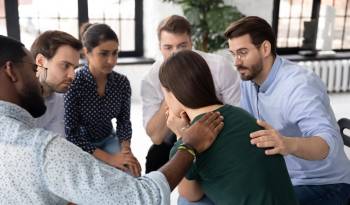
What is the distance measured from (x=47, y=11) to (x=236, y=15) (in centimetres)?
230

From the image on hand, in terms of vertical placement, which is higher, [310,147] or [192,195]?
[310,147]

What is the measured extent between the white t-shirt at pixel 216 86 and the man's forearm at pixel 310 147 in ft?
2.48

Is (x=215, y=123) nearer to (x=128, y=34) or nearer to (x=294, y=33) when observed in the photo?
(x=128, y=34)

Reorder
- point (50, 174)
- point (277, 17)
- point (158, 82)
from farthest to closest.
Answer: point (277, 17) < point (158, 82) < point (50, 174)

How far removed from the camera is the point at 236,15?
15.7 feet

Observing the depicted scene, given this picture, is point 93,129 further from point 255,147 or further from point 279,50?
point 279,50

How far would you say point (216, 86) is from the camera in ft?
7.33

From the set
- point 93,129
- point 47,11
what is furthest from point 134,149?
point 47,11

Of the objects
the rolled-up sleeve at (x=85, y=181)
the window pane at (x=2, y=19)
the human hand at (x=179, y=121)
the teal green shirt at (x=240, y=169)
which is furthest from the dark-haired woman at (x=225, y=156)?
the window pane at (x=2, y=19)

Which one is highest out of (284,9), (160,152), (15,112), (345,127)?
(284,9)

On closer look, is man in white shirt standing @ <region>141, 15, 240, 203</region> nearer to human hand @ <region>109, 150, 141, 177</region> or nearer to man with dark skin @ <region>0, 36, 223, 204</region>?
human hand @ <region>109, 150, 141, 177</region>

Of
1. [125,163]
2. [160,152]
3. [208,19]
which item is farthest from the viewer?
[208,19]

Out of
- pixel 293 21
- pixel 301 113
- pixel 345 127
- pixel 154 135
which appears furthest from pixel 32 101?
pixel 293 21

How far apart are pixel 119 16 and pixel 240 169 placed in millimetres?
4420
